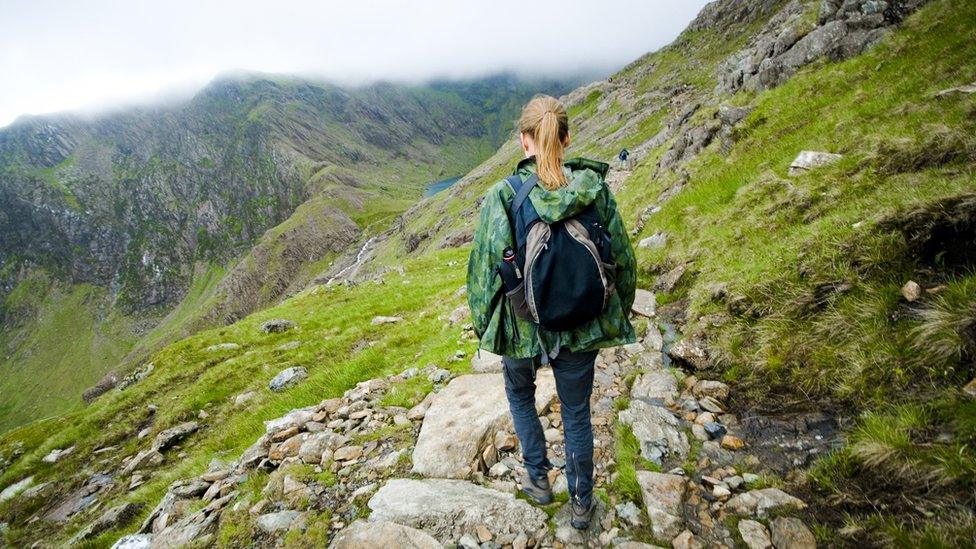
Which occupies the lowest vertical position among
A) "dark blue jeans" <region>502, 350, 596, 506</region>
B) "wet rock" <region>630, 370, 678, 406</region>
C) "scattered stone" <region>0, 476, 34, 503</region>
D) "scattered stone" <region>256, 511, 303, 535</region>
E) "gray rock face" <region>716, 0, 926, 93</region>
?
"scattered stone" <region>0, 476, 34, 503</region>

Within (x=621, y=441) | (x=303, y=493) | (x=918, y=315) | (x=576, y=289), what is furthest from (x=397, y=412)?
(x=918, y=315)

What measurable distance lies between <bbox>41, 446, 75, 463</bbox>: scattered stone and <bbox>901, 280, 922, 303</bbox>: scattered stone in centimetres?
2304

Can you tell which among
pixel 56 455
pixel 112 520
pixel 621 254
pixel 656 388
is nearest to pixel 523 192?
pixel 621 254

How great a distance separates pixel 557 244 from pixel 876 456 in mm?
3695

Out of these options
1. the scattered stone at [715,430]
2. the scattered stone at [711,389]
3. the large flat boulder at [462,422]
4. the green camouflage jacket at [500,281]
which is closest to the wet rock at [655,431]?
the scattered stone at [715,430]

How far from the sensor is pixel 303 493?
597 cm

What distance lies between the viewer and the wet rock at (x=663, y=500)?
4.46 metres

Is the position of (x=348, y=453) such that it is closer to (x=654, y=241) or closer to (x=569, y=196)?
(x=569, y=196)

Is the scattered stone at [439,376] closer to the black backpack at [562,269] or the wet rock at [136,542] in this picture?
the wet rock at [136,542]

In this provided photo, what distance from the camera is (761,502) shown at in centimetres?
434

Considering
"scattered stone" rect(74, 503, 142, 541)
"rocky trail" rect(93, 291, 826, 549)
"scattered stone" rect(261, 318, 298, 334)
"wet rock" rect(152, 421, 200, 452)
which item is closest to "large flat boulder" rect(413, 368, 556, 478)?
"rocky trail" rect(93, 291, 826, 549)

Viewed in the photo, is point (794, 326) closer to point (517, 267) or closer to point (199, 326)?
point (517, 267)

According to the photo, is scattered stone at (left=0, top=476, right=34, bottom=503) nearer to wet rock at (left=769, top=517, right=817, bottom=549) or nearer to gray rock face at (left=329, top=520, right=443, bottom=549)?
gray rock face at (left=329, top=520, right=443, bottom=549)

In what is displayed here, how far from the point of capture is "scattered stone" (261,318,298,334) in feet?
76.4
